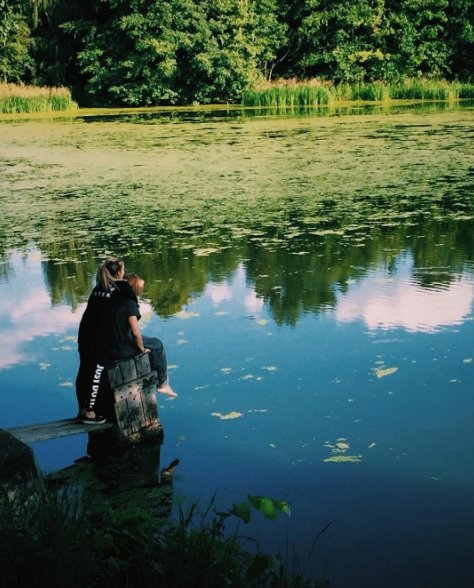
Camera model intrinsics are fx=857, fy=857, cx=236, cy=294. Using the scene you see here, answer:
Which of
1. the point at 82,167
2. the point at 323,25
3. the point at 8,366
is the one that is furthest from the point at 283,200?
the point at 323,25

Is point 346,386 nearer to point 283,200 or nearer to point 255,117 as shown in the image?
point 283,200

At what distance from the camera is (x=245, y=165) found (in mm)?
12695

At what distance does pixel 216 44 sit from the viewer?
31719mm

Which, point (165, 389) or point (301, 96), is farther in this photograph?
point (301, 96)

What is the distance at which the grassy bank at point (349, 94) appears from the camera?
27062 millimetres

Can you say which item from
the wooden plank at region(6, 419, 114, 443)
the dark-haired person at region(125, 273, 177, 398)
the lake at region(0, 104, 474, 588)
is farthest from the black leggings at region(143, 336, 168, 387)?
the wooden plank at region(6, 419, 114, 443)

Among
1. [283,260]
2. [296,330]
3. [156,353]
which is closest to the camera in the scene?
[156,353]

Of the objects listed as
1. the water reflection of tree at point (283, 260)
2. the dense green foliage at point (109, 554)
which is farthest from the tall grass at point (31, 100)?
the dense green foliage at point (109, 554)

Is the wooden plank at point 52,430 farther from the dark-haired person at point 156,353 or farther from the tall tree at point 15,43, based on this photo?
the tall tree at point 15,43

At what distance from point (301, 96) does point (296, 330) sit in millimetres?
23024

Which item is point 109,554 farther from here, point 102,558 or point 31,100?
point 31,100

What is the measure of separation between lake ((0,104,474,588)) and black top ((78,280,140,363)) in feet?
1.41

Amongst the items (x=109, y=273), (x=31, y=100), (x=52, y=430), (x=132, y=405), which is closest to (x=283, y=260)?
(x=109, y=273)

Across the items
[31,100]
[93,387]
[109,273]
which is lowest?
[93,387]
